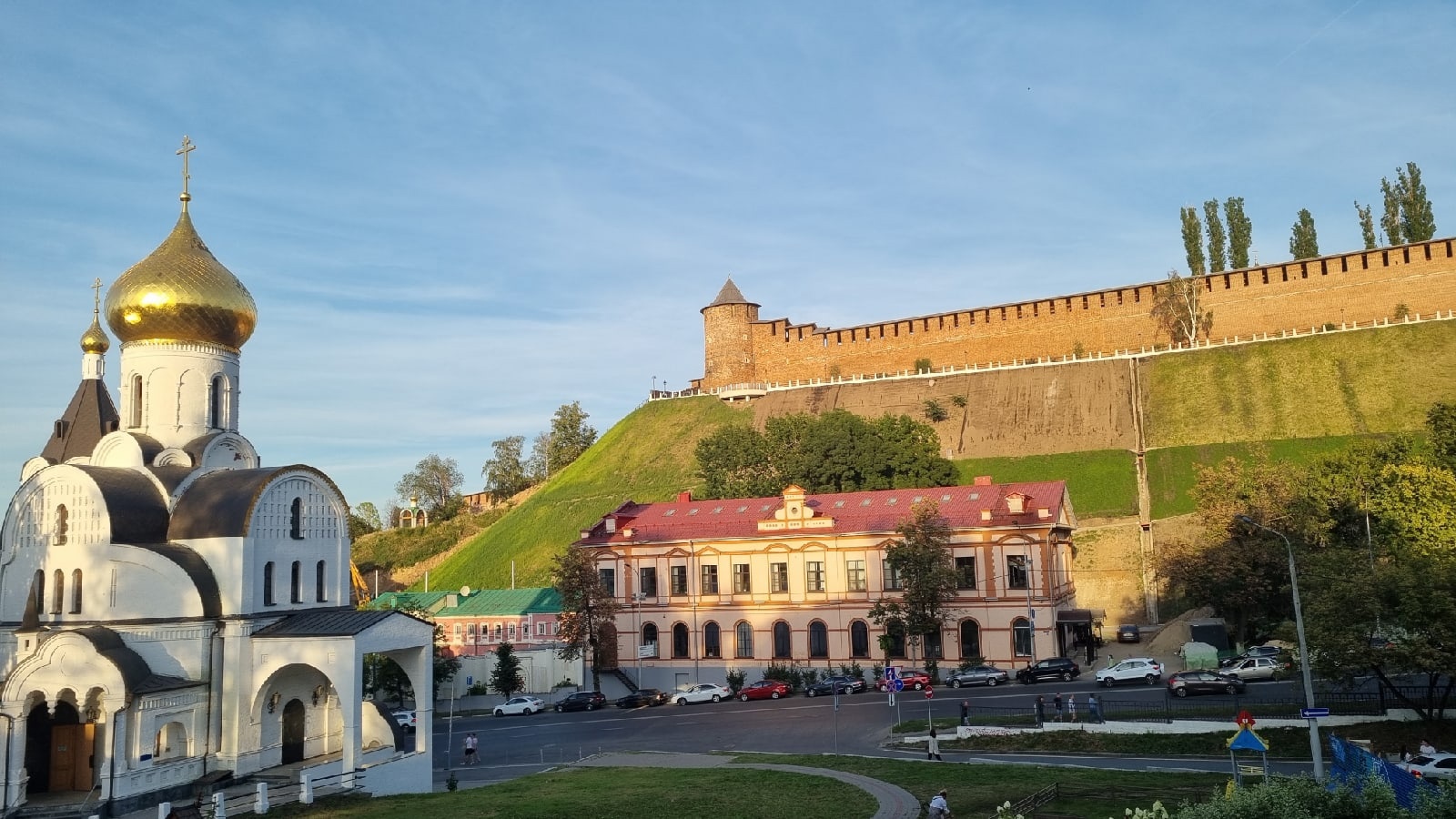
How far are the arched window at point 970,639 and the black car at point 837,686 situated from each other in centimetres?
636

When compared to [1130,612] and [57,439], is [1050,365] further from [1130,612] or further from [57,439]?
[57,439]

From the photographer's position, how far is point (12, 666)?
1023 inches

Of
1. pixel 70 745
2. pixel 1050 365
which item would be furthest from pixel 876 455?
pixel 70 745

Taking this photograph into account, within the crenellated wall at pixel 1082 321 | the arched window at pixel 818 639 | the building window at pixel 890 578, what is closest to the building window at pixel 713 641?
the arched window at pixel 818 639

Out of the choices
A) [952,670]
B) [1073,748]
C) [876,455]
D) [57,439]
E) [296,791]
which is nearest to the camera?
[296,791]

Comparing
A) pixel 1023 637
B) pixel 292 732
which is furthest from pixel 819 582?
pixel 292 732

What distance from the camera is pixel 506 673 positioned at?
51656 mm

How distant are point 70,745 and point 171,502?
6.45m

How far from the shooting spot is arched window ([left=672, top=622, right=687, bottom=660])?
5231 centimetres

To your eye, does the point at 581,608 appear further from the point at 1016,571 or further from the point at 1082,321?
the point at 1082,321

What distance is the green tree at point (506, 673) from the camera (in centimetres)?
5162

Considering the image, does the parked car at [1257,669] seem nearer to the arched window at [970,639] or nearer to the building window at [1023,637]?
the building window at [1023,637]

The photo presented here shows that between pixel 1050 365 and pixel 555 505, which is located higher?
pixel 1050 365

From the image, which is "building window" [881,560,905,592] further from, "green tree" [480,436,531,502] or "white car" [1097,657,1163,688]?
"green tree" [480,436,531,502]
